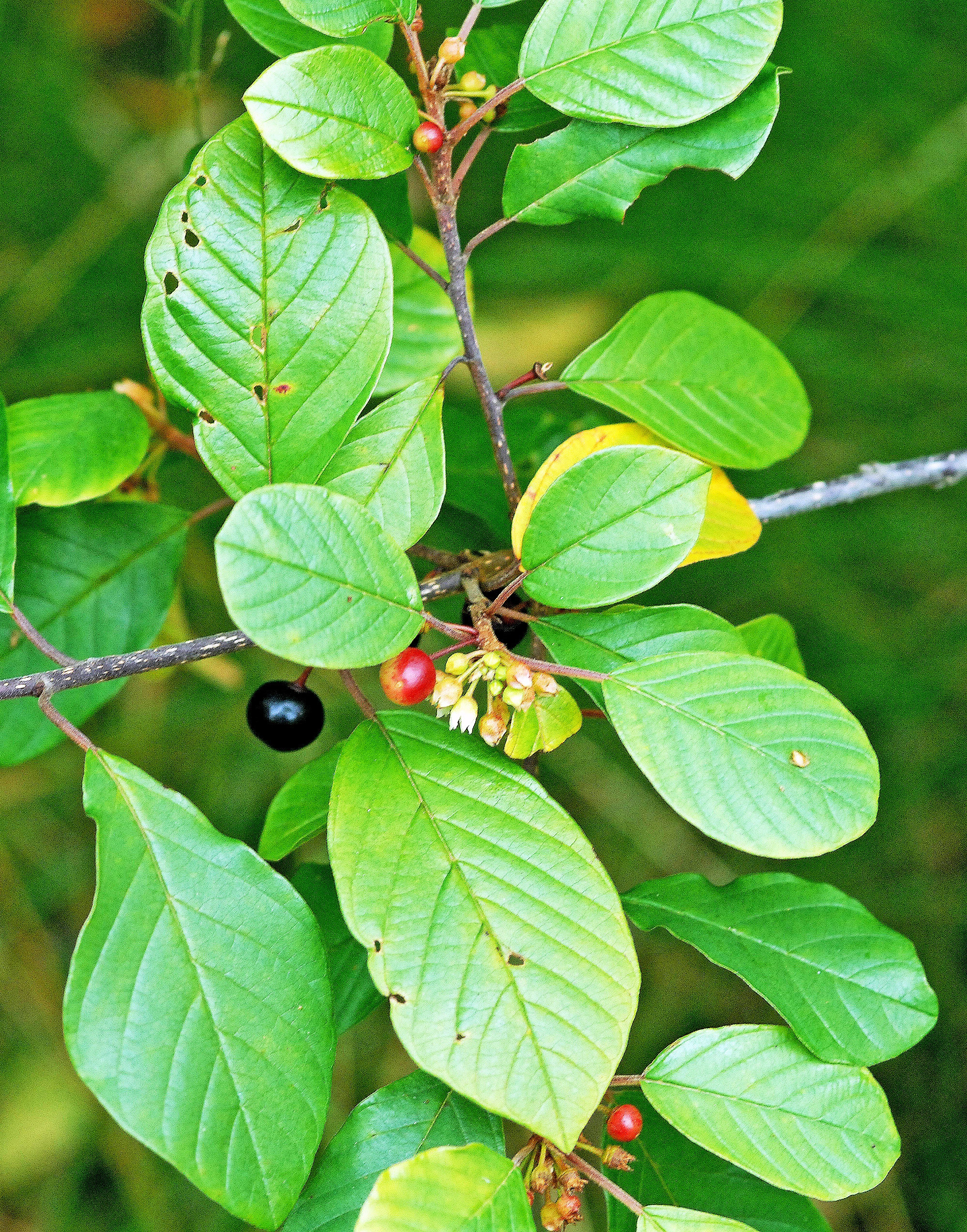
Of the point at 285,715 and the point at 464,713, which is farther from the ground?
the point at 464,713

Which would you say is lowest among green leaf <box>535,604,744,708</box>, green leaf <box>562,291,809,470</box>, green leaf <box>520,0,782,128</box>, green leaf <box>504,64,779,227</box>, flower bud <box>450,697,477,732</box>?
flower bud <box>450,697,477,732</box>

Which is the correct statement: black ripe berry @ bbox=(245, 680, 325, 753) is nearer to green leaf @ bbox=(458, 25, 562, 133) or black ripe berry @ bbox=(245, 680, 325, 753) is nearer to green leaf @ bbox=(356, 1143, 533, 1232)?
green leaf @ bbox=(356, 1143, 533, 1232)

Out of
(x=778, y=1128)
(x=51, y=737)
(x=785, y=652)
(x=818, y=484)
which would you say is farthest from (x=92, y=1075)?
(x=818, y=484)

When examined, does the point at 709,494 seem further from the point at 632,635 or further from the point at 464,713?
the point at 464,713

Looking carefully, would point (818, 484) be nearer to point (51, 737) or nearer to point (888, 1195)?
point (51, 737)

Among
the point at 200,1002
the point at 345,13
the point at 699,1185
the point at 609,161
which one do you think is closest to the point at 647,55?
the point at 609,161

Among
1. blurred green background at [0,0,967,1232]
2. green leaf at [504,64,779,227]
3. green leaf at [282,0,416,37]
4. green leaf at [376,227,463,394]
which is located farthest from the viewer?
blurred green background at [0,0,967,1232]

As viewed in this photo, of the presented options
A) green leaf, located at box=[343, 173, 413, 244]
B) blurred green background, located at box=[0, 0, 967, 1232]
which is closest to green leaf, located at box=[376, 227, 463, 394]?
green leaf, located at box=[343, 173, 413, 244]
